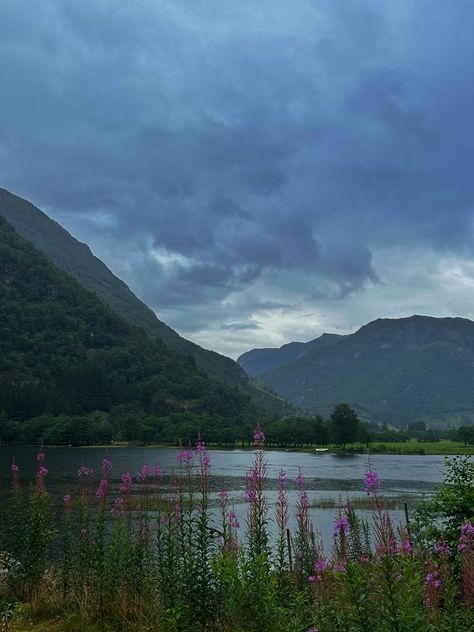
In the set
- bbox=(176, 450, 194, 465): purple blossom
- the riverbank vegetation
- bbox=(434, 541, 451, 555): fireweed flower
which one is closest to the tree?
the riverbank vegetation

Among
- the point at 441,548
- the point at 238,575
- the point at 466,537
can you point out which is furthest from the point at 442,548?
the point at 238,575

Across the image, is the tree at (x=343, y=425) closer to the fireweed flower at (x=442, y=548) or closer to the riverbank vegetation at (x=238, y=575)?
the riverbank vegetation at (x=238, y=575)

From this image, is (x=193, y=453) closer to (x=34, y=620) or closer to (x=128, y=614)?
(x=128, y=614)

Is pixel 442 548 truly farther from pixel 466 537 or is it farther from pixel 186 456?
pixel 186 456

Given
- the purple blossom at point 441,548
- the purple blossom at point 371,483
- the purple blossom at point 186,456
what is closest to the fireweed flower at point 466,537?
the purple blossom at point 441,548

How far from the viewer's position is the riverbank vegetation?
6359 mm

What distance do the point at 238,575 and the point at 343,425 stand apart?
633 feet

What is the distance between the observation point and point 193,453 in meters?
Answer: 11.5

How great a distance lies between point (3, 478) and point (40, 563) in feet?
200

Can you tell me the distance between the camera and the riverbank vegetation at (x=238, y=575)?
20.9 ft

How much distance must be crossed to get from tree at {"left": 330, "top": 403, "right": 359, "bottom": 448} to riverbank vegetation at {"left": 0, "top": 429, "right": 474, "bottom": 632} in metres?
185

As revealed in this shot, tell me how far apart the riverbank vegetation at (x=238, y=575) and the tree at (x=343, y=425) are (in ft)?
606

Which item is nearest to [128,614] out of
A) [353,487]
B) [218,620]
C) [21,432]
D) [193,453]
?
[218,620]

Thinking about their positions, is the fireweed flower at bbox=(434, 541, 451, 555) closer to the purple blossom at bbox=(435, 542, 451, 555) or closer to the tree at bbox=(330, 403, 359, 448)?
the purple blossom at bbox=(435, 542, 451, 555)
